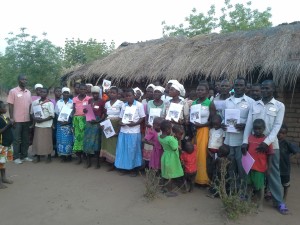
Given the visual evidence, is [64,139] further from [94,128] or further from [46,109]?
[94,128]

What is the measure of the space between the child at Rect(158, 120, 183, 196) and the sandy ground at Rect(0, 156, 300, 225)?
1.12ft

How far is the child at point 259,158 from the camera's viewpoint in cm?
380

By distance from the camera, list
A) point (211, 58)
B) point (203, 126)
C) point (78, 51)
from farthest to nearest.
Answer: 1. point (78, 51)
2. point (211, 58)
3. point (203, 126)

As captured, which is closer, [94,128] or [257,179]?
[257,179]

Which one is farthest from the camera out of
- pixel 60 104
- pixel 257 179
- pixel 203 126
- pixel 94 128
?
pixel 60 104

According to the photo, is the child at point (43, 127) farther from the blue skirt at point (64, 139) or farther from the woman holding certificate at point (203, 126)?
the woman holding certificate at point (203, 126)

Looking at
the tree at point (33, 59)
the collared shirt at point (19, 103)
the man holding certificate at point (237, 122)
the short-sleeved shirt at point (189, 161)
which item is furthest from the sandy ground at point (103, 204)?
the tree at point (33, 59)

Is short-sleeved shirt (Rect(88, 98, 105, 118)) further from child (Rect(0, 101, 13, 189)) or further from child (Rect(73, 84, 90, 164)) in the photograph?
child (Rect(0, 101, 13, 189))

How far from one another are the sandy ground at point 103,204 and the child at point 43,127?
38.6 inches

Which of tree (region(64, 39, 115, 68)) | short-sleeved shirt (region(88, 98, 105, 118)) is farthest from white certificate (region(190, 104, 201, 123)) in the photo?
tree (region(64, 39, 115, 68))

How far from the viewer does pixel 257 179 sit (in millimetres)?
3955

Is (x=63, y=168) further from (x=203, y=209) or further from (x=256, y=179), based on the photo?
(x=256, y=179)

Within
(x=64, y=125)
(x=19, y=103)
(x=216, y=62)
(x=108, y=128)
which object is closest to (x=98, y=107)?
(x=108, y=128)

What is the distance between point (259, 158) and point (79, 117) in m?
3.76
